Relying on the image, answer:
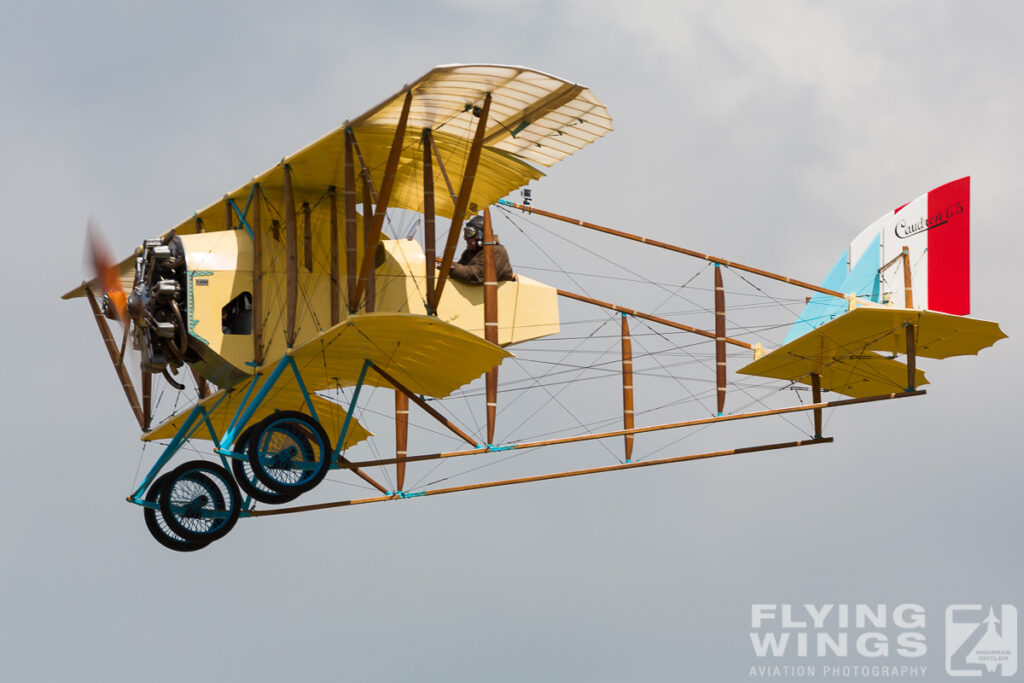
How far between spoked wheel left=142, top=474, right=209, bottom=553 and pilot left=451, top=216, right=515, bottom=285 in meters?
4.90

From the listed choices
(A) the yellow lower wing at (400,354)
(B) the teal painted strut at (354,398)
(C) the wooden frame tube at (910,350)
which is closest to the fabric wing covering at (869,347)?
(C) the wooden frame tube at (910,350)

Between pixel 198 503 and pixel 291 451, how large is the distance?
1.62m

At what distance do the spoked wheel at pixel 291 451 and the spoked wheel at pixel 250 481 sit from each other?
0.07 m

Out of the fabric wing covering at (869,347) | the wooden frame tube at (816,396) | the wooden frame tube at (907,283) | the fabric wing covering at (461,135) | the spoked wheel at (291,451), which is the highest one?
the fabric wing covering at (461,135)

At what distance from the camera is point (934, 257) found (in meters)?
25.8

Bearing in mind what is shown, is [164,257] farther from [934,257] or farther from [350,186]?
[934,257]

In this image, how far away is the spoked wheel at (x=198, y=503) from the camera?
22.2 metres

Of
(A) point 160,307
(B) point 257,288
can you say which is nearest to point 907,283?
(B) point 257,288

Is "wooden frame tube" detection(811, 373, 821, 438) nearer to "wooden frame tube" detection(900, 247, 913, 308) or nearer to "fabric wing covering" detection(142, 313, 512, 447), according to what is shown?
"wooden frame tube" detection(900, 247, 913, 308)

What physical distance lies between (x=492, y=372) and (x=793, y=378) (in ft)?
16.3

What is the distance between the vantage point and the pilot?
2412 cm

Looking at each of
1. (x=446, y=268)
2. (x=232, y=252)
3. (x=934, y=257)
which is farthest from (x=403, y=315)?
(x=934, y=257)

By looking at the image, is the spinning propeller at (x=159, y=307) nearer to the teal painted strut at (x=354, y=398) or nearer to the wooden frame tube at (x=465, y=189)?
the teal painted strut at (x=354, y=398)

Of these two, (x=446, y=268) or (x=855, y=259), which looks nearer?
(x=446, y=268)
